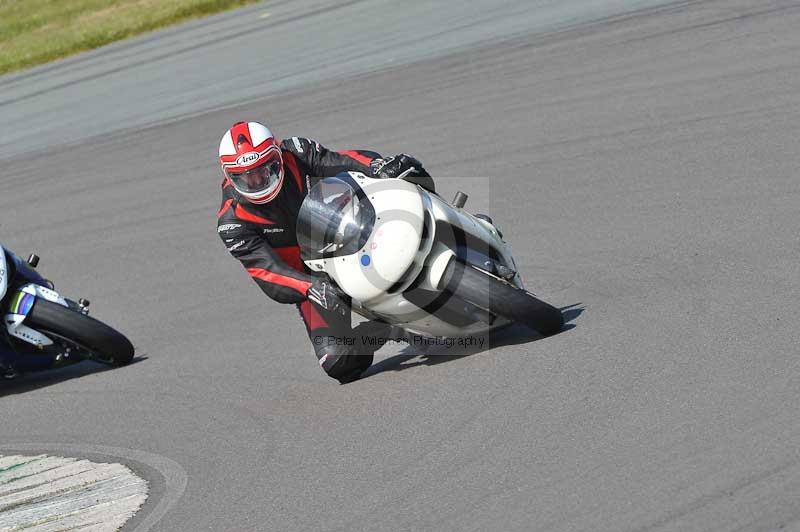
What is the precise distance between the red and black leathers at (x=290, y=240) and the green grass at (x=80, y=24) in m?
13.9

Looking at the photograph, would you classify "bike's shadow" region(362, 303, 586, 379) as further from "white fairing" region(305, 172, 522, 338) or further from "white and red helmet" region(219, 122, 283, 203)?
"white and red helmet" region(219, 122, 283, 203)

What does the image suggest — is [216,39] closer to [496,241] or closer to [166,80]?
[166,80]

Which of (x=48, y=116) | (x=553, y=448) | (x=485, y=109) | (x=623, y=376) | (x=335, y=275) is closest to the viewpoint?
(x=553, y=448)

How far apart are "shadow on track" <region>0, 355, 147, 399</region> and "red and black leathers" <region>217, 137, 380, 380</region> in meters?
1.91

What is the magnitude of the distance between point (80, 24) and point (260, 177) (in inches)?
648

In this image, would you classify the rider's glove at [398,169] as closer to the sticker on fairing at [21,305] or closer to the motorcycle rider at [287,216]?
the motorcycle rider at [287,216]

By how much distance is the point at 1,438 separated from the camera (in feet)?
26.0

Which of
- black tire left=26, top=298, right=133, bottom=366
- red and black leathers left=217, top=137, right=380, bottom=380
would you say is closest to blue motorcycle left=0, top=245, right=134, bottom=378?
black tire left=26, top=298, right=133, bottom=366

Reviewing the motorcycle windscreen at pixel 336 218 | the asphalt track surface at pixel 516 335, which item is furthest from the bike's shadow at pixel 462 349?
the motorcycle windscreen at pixel 336 218

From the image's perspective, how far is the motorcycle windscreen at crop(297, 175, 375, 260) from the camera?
6816 mm

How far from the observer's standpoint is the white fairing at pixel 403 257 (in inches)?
263

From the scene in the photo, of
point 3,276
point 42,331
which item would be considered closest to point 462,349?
point 42,331

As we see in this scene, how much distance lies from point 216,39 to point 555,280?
11.9 metres

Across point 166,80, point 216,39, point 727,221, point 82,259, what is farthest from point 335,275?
point 216,39
